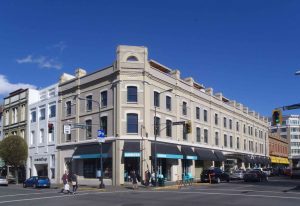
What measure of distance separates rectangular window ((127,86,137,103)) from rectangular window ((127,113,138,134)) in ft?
5.17

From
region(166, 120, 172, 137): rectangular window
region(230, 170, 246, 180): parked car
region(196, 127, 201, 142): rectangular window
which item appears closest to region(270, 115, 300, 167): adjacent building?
region(196, 127, 201, 142): rectangular window

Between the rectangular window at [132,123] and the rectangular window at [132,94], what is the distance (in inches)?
62.0

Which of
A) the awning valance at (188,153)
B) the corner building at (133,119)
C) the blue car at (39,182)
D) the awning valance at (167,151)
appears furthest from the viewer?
the awning valance at (188,153)

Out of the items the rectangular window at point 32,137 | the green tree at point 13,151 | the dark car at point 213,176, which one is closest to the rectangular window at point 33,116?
the rectangular window at point 32,137

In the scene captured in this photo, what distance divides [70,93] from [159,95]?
1140 cm

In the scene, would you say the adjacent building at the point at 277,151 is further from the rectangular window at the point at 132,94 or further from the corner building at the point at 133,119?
the rectangular window at the point at 132,94

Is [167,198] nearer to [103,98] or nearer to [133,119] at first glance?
[133,119]

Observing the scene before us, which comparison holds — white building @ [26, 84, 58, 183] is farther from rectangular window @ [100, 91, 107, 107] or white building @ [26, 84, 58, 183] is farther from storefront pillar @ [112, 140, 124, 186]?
storefront pillar @ [112, 140, 124, 186]

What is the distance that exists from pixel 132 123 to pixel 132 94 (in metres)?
3.03

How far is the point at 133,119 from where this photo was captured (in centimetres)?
4188

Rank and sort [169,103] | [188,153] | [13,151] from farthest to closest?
[13,151] < [188,153] < [169,103]

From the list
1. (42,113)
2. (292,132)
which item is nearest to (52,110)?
(42,113)

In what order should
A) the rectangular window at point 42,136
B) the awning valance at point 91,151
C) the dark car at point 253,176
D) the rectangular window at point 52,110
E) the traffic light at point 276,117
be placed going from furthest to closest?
the rectangular window at point 42,136
the rectangular window at point 52,110
the dark car at point 253,176
the awning valance at point 91,151
the traffic light at point 276,117

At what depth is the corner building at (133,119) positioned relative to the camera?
4144 centimetres
